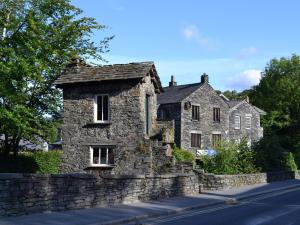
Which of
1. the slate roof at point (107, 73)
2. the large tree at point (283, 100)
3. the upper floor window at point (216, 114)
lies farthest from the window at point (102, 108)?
the large tree at point (283, 100)

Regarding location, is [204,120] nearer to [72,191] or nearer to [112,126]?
[112,126]

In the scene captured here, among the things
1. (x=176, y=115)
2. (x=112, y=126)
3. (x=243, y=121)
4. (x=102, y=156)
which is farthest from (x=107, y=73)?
(x=243, y=121)

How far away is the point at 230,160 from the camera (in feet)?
102

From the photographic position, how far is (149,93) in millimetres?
30781

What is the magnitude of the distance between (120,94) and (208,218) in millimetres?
14309

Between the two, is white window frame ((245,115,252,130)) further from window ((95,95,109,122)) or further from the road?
the road

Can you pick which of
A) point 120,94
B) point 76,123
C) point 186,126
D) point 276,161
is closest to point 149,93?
point 120,94

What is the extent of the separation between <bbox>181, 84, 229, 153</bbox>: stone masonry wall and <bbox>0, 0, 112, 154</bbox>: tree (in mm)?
23644

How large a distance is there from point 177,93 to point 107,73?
29.4 metres

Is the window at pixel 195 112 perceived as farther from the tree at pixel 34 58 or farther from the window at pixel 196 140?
the tree at pixel 34 58

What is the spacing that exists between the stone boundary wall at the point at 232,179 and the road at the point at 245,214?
4.37m

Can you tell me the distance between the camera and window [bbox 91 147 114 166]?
29952mm

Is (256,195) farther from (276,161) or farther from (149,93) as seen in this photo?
(276,161)

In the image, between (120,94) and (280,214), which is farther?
(120,94)
